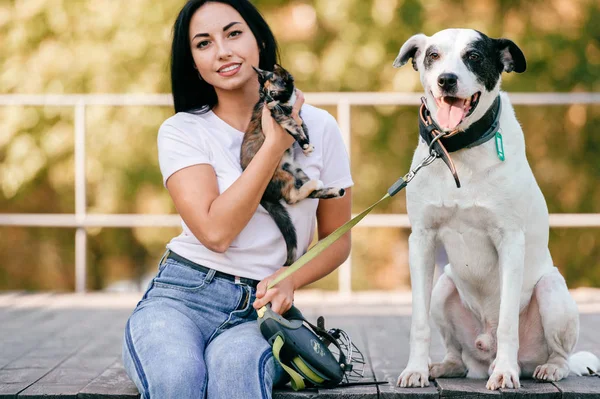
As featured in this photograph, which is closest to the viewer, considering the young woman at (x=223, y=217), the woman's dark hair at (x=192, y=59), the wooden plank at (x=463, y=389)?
the young woman at (x=223, y=217)

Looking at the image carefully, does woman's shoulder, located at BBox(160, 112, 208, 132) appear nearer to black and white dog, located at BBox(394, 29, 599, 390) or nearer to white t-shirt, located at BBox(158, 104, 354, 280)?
white t-shirt, located at BBox(158, 104, 354, 280)

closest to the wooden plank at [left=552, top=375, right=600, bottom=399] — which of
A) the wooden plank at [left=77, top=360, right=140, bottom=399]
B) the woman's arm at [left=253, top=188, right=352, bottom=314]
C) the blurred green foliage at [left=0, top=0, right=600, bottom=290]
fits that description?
the woman's arm at [left=253, top=188, right=352, bottom=314]

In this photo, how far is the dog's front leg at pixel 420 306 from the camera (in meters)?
2.79

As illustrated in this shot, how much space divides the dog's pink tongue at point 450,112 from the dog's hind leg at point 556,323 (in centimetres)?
65

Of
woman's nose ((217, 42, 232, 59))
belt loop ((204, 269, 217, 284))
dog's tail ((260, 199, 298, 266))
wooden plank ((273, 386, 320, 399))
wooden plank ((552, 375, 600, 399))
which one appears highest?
woman's nose ((217, 42, 232, 59))

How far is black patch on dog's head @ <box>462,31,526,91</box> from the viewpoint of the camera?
107 inches

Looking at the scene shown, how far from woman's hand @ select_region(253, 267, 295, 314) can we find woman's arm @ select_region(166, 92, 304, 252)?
0.18 metres

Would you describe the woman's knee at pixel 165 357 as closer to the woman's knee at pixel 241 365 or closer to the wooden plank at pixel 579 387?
the woman's knee at pixel 241 365

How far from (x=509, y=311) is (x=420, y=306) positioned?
0.29 m

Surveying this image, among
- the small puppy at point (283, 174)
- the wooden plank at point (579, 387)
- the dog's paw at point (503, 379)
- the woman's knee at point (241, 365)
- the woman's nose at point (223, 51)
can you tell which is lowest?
the wooden plank at point (579, 387)

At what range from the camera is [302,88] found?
7.77 meters

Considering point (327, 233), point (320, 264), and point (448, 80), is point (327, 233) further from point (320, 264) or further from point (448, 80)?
point (448, 80)

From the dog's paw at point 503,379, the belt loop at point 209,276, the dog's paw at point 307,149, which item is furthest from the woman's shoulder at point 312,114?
the dog's paw at point 503,379

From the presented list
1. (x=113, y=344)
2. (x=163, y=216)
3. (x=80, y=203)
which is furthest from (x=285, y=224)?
(x=80, y=203)
